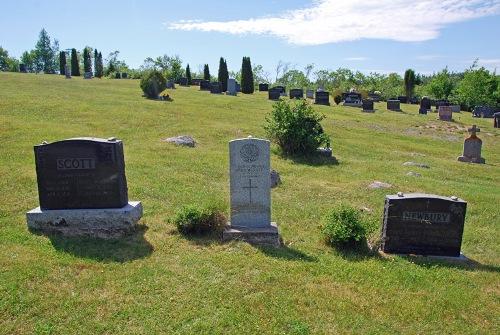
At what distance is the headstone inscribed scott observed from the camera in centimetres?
712

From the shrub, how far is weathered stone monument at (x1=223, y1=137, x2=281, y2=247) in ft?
72.5

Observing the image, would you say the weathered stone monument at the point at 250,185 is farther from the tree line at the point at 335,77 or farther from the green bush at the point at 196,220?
the tree line at the point at 335,77

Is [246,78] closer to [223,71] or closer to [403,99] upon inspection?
[223,71]

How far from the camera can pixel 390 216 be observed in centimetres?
689

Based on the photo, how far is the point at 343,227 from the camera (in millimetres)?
6770

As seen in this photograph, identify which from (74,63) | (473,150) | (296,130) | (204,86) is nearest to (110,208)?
(296,130)

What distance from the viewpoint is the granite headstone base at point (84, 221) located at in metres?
6.81

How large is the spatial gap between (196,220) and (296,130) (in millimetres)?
8711

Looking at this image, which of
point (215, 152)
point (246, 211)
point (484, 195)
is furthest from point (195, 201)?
point (484, 195)

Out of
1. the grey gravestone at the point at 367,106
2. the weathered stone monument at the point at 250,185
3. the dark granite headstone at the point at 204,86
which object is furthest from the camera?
the dark granite headstone at the point at 204,86

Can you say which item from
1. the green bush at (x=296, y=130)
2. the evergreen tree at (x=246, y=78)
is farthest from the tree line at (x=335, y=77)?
the green bush at (x=296, y=130)

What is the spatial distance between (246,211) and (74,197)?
3122mm

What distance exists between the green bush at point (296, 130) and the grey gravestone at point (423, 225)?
8.14 meters

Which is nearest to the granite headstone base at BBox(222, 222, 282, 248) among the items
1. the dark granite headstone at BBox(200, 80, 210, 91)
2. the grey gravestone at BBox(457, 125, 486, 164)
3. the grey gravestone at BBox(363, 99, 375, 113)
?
the grey gravestone at BBox(457, 125, 486, 164)
